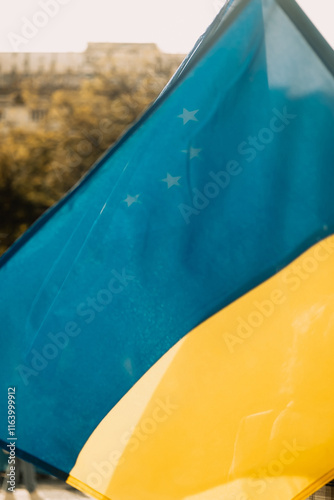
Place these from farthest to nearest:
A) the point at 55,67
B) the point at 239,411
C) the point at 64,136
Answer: the point at 55,67
the point at 64,136
the point at 239,411

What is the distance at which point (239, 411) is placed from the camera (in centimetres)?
160

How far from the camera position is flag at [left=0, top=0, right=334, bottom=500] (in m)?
1.59

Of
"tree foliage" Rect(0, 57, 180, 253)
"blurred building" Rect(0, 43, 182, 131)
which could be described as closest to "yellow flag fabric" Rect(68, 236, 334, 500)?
"tree foliage" Rect(0, 57, 180, 253)

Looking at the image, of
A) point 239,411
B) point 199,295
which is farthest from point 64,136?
point 239,411

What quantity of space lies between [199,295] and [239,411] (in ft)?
1.28

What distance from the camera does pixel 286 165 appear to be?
1.66 metres

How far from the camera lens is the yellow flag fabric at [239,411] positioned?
1.58 meters

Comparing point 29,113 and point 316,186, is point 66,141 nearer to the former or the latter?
point 29,113

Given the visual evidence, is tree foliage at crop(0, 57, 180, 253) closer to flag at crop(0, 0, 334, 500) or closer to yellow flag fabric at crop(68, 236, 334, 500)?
flag at crop(0, 0, 334, 500)

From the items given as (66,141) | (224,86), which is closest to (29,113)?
(66,141)

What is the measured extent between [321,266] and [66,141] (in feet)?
31.5

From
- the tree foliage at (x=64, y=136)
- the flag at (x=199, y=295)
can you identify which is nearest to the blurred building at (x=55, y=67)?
the tree foliage at (x=64, y=136)

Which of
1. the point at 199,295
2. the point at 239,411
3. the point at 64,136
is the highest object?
the point at 64,136

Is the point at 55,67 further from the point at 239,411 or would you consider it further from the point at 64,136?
the point at 239,411
